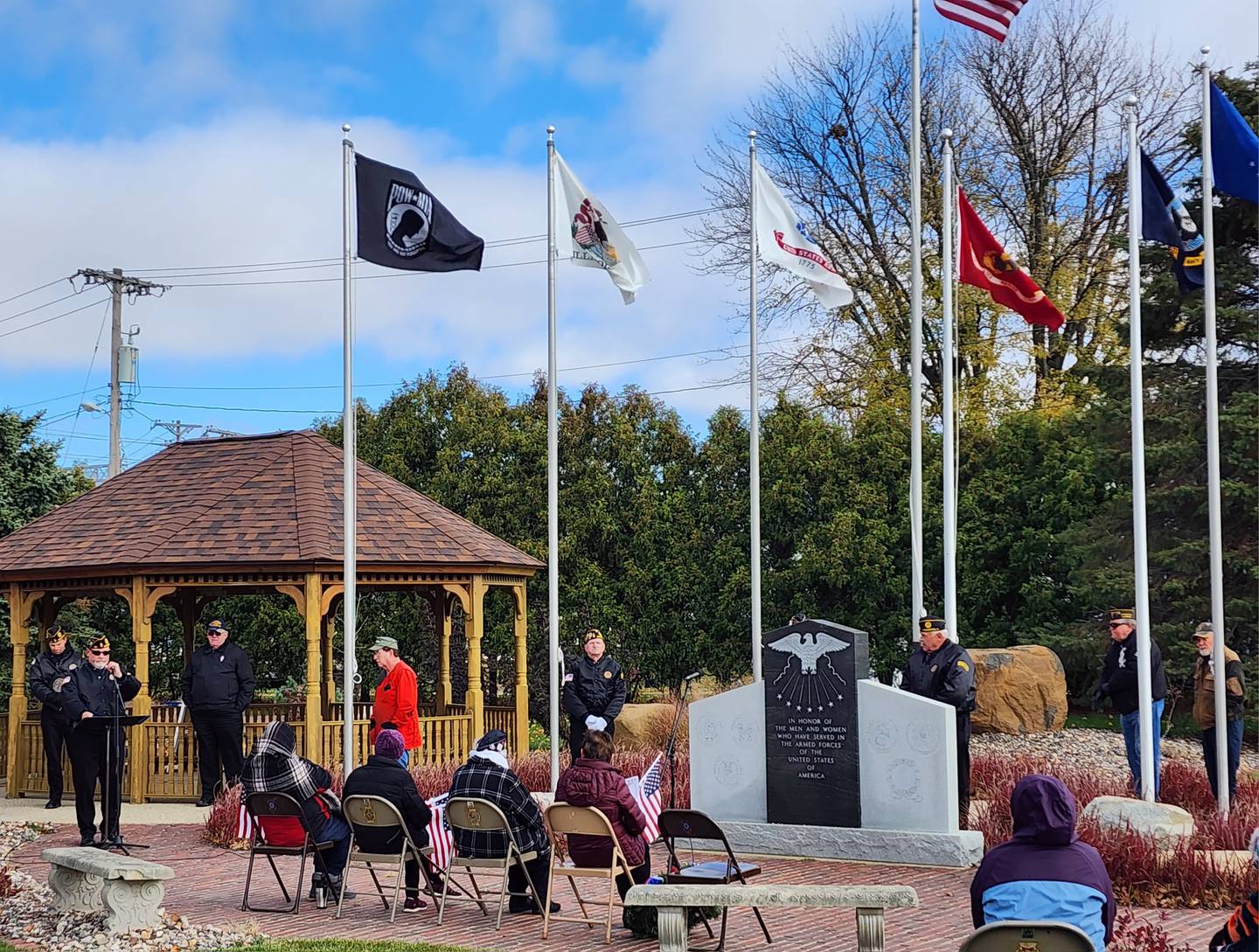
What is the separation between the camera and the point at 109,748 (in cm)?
1291

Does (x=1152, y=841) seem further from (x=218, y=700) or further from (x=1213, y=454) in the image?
(x=218, y=700)

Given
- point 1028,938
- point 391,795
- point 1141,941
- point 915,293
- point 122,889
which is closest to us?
point 1028,938

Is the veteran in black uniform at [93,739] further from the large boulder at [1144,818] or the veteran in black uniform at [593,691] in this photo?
the large boulder at [1144,818]

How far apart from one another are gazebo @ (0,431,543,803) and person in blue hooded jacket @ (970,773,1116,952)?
463 inches

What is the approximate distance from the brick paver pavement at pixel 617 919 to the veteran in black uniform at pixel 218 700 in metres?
3.91

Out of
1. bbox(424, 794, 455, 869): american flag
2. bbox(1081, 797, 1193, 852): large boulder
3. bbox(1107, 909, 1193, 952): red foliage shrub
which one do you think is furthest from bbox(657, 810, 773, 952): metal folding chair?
bbox(1081, 797, 1193, 852): large boulder

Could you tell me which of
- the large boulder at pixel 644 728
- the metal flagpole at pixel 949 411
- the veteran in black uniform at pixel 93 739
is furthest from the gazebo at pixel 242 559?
the metal flagpole at pixel 949 411

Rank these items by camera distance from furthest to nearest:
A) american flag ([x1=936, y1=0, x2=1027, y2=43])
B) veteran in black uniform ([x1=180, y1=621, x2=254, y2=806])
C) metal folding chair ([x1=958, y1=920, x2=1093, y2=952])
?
veteran in black uniform ([x1=180, y1=621, x2=254, y2=806]) → american flag ([x1=936, y1=0, x2=1027, y2=43]) → metal folding chair ([x1=958, y1=920, x2=1093, y2=952])

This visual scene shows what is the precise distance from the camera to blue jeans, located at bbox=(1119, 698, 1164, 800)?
505 inches

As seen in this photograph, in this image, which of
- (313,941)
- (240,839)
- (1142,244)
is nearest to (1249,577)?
(1142,244)

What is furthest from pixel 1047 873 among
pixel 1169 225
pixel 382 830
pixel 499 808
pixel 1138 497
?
pixel 1169 225

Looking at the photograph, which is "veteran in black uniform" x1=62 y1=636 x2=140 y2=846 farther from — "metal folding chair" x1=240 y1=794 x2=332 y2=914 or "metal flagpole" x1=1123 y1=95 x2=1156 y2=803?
"metal flagpole" x1=1123 y1=95 x2=1156 y2=803

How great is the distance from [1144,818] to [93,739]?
29.3 ft

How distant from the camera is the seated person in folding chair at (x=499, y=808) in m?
9.62
